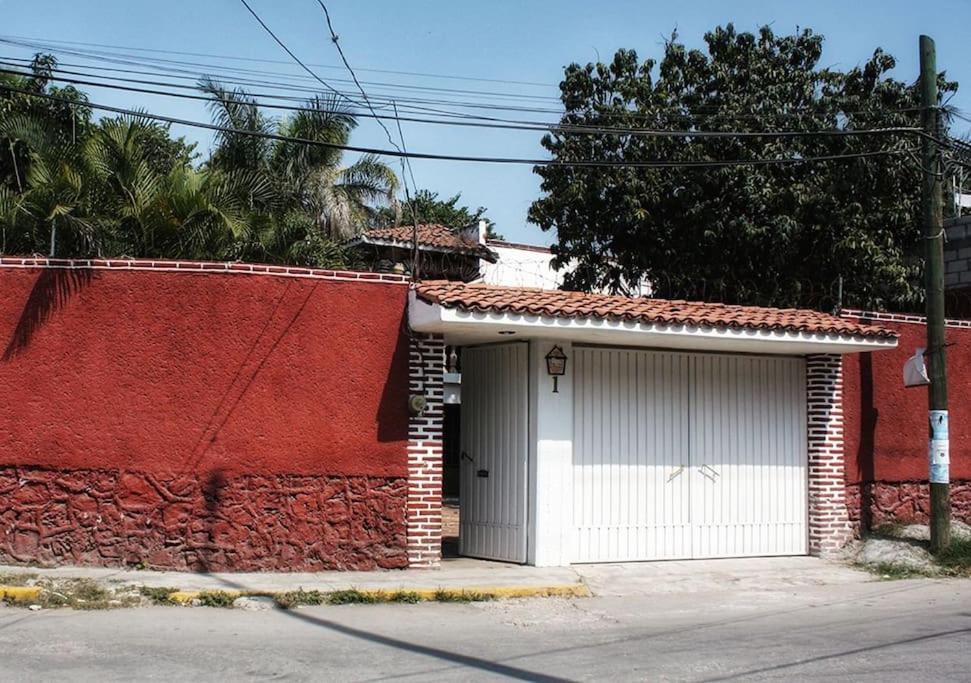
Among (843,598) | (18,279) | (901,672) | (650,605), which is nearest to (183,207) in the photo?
(18,279)

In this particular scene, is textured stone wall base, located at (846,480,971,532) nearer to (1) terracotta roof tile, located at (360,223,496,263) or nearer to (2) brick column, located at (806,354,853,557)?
(2) brick column, located at (806,354,853,557)

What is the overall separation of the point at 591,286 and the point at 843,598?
1227 cm

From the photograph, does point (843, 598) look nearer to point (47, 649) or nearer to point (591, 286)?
point (47, 649)

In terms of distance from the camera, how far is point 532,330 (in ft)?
38.9

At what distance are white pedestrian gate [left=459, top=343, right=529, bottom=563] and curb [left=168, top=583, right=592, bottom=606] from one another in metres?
1.39

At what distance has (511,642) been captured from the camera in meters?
8.67

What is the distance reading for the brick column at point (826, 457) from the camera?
46.3 feet

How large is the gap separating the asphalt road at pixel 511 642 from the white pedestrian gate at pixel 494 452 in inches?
79.8

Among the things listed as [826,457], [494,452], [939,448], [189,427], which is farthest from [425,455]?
[939,448]

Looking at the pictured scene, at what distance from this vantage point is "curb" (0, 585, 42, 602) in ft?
31.7

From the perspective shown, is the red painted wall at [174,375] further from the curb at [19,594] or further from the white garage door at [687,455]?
the white garage door at [687,455]

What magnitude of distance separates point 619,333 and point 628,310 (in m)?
0.31

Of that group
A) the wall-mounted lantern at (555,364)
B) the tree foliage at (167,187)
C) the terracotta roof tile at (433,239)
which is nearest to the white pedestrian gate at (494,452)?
the wall-mounted lantern at (555,364)

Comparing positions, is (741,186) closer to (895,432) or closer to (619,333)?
(895,432)
